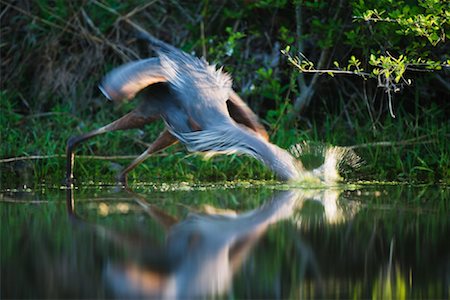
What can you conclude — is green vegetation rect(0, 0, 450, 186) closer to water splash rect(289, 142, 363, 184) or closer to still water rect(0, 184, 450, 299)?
water splash rect(289, 142, 363, 184)

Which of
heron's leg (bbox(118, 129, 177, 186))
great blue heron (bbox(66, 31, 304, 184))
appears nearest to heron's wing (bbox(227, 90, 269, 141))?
great blue heron (bbox(66, 31, 304, 184))

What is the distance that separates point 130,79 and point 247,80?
3196 mm

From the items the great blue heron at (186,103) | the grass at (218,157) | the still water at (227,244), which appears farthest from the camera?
the grass at (218,157)

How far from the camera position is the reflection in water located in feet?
12.0

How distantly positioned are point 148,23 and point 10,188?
3910 mm

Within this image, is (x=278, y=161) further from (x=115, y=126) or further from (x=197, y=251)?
(x=115, y=126)

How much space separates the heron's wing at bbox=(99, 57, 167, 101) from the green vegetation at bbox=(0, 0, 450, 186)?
1362 millimetres

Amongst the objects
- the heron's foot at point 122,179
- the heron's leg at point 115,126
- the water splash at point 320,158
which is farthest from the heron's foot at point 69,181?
the water splash at point 320,158

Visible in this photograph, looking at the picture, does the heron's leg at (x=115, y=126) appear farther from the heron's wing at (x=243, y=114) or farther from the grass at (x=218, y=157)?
the heron's wing at (x=243, y=114)

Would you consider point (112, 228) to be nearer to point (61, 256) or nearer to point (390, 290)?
point (61, 256)

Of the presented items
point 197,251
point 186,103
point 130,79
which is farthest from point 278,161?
point 197,251

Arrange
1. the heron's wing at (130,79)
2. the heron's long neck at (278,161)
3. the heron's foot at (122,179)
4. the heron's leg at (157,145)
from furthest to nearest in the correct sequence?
the heron's foot at (122,179) < the heron's leg at (157,145) < the heron's wing at (130,79) < the heron's long neck at (278,161)

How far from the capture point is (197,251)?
4504 millimetres

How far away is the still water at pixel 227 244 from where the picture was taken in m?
3.63
